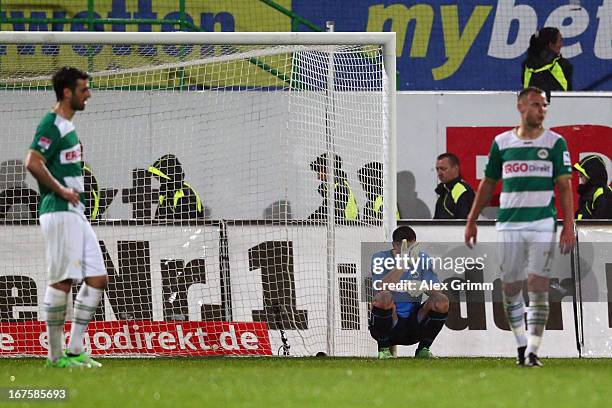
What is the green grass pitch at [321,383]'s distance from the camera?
6.29 m

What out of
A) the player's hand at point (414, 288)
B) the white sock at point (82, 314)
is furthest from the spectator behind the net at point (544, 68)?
the white sock at point (82, 314)

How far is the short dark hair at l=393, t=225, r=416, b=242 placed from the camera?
427 inches

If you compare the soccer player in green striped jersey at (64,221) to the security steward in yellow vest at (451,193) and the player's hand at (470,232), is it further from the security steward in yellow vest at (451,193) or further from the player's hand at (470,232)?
the security steward in yellow vest at (451,193)

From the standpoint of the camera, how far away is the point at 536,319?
8.71m

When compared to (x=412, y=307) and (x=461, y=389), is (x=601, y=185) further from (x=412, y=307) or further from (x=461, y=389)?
(x=461, y=389)

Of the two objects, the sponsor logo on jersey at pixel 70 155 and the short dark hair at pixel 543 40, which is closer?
the sponsor logo on jersey at pixel 70 155

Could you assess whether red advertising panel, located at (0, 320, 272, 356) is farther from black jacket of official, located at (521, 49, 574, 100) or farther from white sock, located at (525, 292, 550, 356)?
black jacket of official, located at (521, 49, 574, 100)

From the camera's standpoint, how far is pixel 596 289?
11.0 m

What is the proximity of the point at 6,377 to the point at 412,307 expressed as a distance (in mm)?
4051

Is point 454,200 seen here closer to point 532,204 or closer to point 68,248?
point 532,204

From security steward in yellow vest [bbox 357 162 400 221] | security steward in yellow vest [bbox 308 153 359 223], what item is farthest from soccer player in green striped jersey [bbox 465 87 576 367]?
security steward in yellow vest [bbox 308 153 359 223]

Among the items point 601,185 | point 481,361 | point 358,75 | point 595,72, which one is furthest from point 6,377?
point 595,72

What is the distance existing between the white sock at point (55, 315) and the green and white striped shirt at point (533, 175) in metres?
3.26

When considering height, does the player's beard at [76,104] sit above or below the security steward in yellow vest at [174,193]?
above
